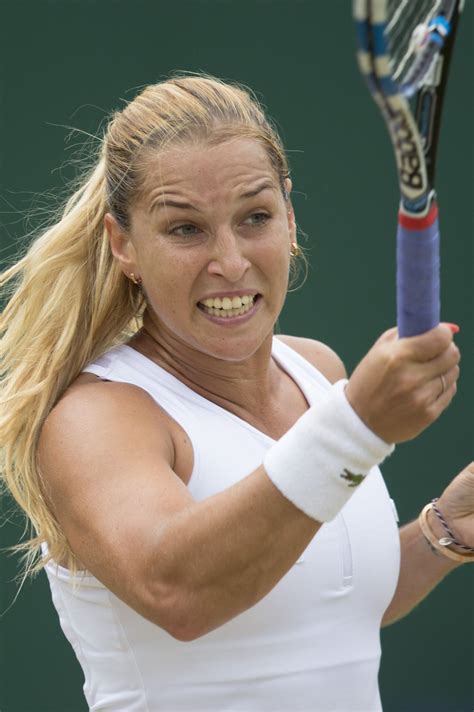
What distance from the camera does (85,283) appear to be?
6.81ft

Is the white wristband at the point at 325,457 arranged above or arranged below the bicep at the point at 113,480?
above

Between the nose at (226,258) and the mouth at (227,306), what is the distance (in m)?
0.05

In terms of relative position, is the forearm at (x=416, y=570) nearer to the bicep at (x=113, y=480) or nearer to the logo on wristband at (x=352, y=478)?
the bicep at (x=113, y=480)

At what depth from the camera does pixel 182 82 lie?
2020 mm

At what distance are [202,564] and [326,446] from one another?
0.69 feet

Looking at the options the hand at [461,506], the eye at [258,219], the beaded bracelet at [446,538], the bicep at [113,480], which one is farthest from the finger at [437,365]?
the beaded bracelet at [446,538]

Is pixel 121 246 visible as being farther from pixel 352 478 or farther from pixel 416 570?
pixel 416 570

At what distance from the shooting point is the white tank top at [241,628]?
183 cm

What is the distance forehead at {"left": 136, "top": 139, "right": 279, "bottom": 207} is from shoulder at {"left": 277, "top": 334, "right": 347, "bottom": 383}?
1.82 ft

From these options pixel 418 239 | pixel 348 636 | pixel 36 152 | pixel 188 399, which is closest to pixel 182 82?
pixel 188 399

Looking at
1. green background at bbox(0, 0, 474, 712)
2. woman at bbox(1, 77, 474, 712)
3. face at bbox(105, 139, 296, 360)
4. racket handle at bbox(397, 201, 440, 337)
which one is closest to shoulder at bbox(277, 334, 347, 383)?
woman at bbox(1, 77, 474, 712)

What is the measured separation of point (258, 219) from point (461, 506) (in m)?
0.70

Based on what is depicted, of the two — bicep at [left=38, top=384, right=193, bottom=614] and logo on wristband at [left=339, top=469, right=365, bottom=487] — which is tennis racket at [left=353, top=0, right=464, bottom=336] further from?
bicep at [left=38, top=384, right=193, bottom=614]

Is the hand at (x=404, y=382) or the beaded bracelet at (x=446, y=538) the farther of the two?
the beaded bracelet at (x=446, y=538)
